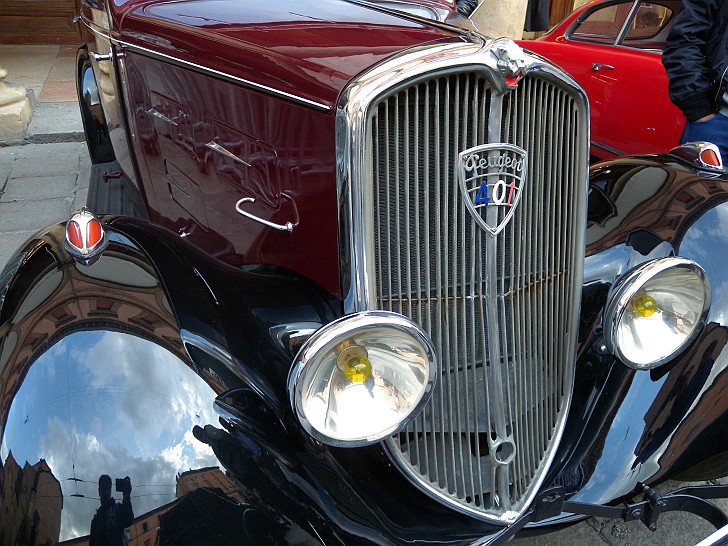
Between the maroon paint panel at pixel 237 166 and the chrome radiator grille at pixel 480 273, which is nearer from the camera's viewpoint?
the chrome radiator grille at pixel 480 273

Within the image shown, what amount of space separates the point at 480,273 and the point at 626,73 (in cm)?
379

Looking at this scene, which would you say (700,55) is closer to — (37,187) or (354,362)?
(354,362)

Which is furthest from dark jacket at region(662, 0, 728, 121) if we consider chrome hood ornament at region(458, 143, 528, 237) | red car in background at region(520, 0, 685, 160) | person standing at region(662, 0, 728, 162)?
chrome hood ornament at region(458, 143, 528, 237)

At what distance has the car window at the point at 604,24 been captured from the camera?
5020 mm

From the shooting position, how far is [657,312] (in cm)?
176

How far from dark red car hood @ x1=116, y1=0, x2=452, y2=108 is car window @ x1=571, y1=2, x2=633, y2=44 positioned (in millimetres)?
3573

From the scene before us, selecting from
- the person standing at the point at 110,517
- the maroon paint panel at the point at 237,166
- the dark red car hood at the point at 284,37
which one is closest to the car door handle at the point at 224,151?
the maroon paint panel at the point at 237,166

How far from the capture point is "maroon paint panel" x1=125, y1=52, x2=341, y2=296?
166 cm

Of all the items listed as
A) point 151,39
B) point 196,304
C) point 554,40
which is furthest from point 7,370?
point 554,40

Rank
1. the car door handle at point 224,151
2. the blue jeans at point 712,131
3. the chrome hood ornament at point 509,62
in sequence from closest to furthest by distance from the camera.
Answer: the chrome hood ornament at point 509,62
the car door handle at point 224,151
the blue jeans at point 712,131

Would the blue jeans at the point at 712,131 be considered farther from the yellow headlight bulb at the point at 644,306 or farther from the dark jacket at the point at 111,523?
the dark jacket at the point at 111,523

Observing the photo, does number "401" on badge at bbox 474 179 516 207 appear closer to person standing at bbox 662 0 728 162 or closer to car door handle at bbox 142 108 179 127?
car door handle at bbox 142 108 179 127

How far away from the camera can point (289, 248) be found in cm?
185

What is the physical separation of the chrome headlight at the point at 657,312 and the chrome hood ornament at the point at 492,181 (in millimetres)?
408
